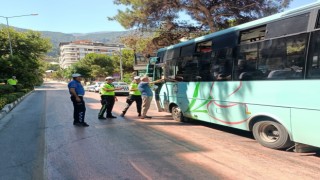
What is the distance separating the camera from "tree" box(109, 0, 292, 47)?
17.5m

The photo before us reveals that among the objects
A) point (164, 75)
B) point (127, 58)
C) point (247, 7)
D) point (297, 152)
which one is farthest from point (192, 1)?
point (127, 58)

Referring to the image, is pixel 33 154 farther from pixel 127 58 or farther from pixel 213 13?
pixel 127 58

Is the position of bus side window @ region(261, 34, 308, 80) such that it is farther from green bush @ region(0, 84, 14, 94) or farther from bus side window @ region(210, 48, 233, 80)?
green bush @ region(0, 84, 14, 94)

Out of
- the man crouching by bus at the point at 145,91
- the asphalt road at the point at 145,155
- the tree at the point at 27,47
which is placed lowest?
the asphalt road at the point at 145,155

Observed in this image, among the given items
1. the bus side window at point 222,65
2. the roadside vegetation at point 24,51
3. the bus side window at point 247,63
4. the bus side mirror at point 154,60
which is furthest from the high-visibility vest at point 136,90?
the roadside vegetation at point 24,51

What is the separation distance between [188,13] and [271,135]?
49.0 ft

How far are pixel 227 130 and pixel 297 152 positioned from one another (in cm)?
264

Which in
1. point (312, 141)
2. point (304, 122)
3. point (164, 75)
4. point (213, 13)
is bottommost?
point (312, 141)

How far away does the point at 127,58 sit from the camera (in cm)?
5856

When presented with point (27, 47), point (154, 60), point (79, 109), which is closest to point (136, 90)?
point (154, 60)

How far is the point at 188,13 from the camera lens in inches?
775

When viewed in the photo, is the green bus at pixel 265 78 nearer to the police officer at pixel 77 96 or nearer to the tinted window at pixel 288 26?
the tinted window at pixel 288 26

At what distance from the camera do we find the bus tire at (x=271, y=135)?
5.68 meters

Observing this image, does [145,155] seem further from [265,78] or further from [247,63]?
[247,63]
